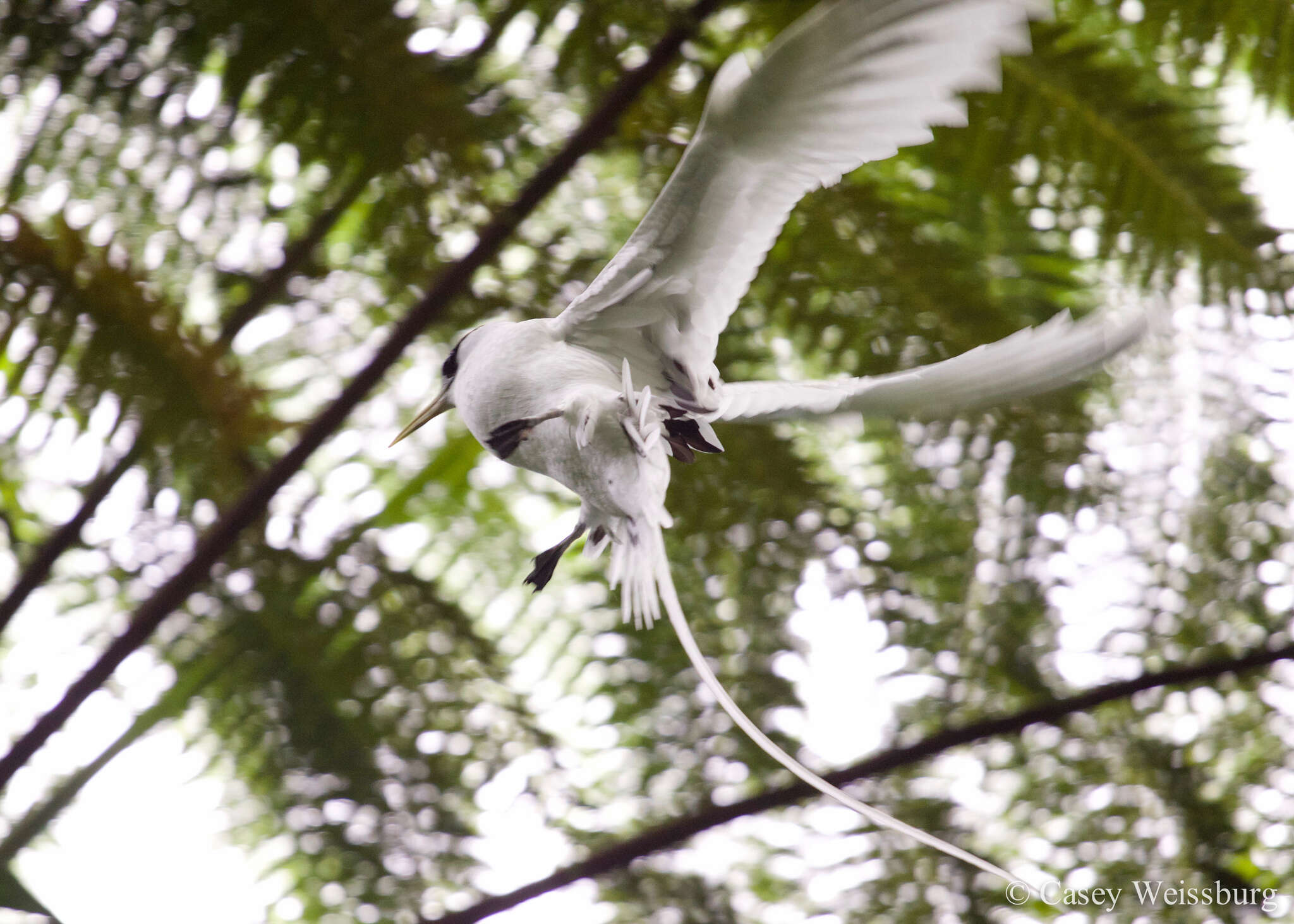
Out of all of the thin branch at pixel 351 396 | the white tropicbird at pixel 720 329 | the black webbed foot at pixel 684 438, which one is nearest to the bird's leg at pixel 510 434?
the white tropicbird at pixel 720 329

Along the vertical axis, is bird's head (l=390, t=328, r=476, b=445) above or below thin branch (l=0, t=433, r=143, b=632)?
above

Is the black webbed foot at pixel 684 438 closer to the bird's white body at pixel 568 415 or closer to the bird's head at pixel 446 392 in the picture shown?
the bird's white body at pixel 568 415

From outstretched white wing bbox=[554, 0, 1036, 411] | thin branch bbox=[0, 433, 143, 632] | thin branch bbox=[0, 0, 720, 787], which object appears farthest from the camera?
thin branch bbox=[0, 433, 143, 632]

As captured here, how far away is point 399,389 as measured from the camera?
4.27ft

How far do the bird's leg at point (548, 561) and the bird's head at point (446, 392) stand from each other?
12cm

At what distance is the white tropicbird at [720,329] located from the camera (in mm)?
508

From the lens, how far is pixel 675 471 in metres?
1.33

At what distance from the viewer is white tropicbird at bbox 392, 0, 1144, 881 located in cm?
51

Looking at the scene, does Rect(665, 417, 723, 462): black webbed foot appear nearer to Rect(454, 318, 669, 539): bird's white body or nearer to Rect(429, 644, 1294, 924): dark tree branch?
Rect(454, 318, 669, 539): bird's white body

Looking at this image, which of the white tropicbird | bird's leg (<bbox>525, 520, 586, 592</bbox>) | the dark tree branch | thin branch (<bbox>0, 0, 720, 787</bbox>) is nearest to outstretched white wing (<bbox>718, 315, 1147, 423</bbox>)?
the white tropicbird

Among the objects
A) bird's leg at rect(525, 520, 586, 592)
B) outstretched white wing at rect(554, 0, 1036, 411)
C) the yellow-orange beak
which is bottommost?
bird's leg at rect(525, 520, 586, 592)

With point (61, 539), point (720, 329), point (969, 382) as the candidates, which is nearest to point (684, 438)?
point (720, 329)

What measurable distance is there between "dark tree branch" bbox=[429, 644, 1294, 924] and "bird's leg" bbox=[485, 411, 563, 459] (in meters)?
0.81

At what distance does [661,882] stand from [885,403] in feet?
2.85
